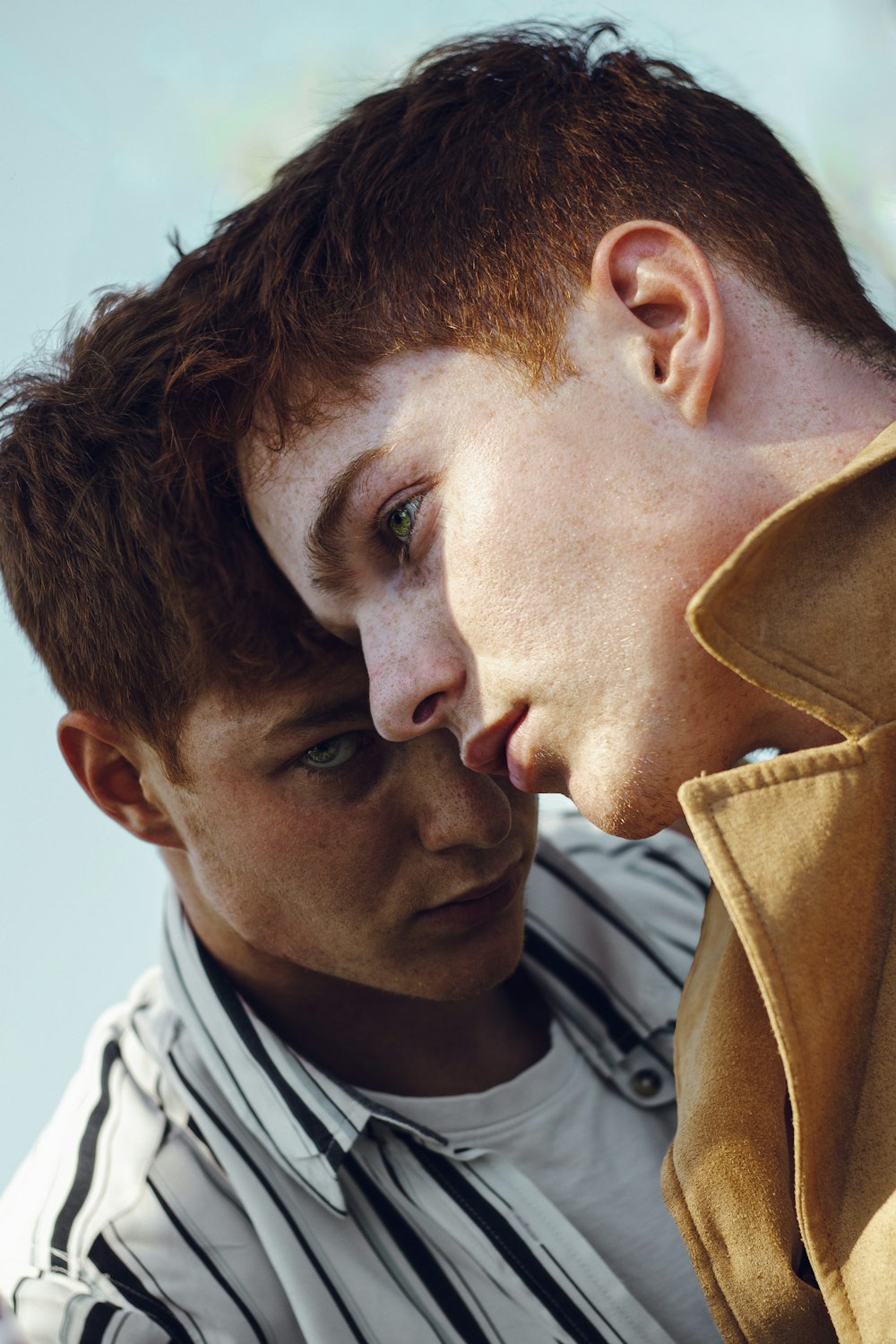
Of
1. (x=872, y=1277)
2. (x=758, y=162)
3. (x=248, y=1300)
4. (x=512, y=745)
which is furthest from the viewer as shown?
(x=248, y=1300)

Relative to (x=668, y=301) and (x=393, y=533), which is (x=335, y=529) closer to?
(x=393, y=533)

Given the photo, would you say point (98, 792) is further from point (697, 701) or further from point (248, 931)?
point (697, 701)

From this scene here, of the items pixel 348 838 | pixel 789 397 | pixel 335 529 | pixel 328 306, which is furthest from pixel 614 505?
pixel 348 838

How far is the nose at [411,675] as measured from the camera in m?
1.27

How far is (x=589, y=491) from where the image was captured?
1.14 metres

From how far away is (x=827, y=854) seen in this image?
1.01 meters

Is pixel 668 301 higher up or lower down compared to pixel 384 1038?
higher up

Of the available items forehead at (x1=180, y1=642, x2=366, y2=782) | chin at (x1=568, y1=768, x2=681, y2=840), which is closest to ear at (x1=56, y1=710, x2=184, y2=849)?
forehead at (x1=180, y1=642, x2=366, y2=782)

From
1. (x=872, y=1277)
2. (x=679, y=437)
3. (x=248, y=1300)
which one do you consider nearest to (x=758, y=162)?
(x=679, y=437)

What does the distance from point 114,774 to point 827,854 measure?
1127 millimetres

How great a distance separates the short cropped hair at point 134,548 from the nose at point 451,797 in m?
0.21

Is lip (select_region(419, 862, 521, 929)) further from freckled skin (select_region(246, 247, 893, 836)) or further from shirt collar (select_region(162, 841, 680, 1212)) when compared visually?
freckled skin (select_region(246, 247, 893, 836))

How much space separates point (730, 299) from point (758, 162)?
0.98 feet

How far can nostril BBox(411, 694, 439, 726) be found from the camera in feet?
4.31
